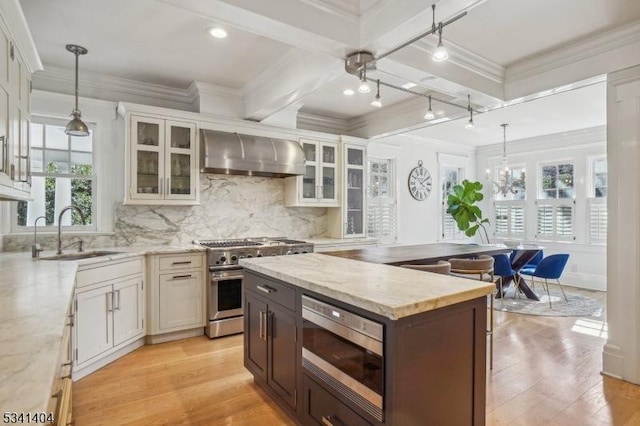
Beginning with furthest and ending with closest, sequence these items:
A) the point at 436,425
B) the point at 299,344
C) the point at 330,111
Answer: the point at 330,111 → the point at 299,344 → the point at 436,425

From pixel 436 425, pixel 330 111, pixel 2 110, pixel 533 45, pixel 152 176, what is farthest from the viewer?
pixel 330 111

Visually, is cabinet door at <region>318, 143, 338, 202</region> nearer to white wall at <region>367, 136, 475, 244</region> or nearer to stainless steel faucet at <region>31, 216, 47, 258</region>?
white wall at <region>367, 136, 475, 244</region>

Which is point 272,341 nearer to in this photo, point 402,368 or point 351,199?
point 402,368

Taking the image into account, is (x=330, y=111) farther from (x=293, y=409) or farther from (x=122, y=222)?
(x=293, y=409)

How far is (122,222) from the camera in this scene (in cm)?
376

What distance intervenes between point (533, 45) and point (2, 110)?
3.64 metres

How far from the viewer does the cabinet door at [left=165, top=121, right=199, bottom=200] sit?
3732 mm

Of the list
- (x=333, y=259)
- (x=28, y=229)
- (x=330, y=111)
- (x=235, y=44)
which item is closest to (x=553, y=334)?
(x=333, y=259)

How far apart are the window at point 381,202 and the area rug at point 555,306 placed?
6.36 feet

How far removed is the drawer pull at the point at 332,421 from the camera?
5.56 ft

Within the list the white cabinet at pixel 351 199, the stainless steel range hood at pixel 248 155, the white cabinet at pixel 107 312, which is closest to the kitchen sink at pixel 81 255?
the white cabinet at pixel 107 312

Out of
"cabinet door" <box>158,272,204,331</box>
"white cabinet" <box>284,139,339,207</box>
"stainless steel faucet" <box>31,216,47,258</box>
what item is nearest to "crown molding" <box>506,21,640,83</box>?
"white cabinet" <box>284,139,339,207</box>

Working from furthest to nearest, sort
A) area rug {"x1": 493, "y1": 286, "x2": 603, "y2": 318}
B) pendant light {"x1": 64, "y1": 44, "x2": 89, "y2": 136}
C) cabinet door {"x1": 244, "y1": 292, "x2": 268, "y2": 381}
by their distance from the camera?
area rug {"x1": 493, "y1": 286, "x2": 603, "y2": 318}
pendant light {"x1": 64, "y1": 44, "x2": 89, "y2": 136}
cabinet door {"x1": 244, "y1": 292, "x2": 268, "y2": 381}

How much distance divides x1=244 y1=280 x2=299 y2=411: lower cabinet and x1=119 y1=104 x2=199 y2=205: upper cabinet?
5.70ft
